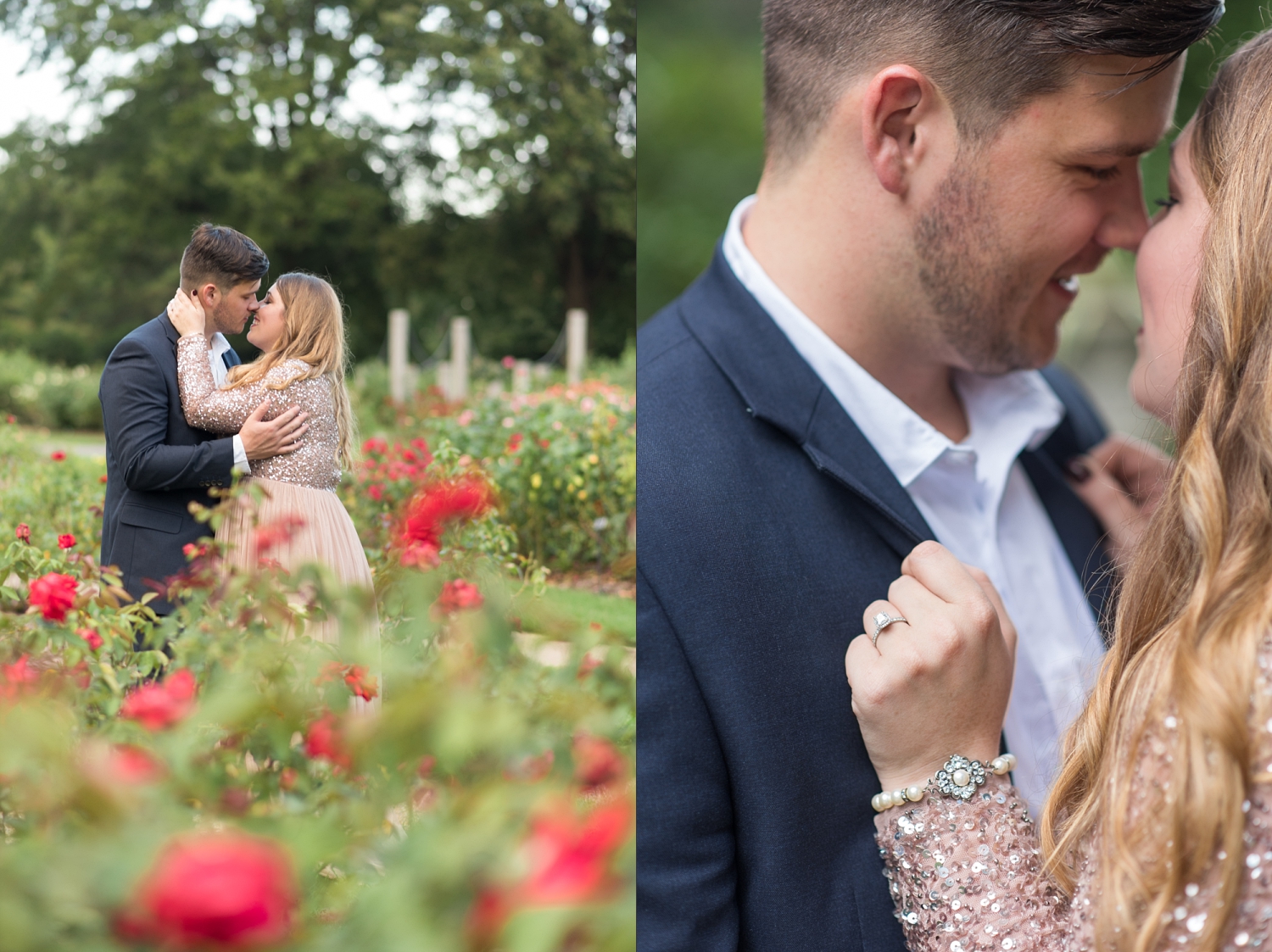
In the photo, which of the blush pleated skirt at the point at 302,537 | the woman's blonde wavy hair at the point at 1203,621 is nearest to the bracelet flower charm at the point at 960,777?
the woman's blonde wavy hair at the point at 1203,621

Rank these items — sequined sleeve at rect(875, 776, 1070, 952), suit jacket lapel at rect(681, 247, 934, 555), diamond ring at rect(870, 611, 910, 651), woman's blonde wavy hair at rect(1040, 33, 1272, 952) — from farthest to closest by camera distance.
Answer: suit jacket lapel at rect(681, 247, 934, 555) < diamond ring at rect(870, 611, 910, 651) < sequined sleeve at rect(875, 776, 1070, 952) < woman's blonde wavy hair at rect(1040, 33, 1272, 952)

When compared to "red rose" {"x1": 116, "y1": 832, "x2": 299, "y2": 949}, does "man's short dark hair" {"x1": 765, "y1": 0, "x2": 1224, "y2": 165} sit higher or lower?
higher

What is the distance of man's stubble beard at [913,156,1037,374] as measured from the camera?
160 cm

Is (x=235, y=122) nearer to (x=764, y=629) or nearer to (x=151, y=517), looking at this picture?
(x=151, y=517)

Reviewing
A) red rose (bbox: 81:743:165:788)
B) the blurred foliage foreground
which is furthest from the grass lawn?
red rose (bbox: 81:743:165:788)

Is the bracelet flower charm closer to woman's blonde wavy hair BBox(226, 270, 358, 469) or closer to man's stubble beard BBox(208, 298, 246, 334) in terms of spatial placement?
woman's blonde wavy hair BBox(226, 270, 358, 469)

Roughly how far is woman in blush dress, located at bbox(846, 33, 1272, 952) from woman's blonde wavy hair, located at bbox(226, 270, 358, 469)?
857 mm

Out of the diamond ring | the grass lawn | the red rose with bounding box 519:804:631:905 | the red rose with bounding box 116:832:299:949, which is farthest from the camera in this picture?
the diamond ring

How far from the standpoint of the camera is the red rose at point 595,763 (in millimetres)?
835

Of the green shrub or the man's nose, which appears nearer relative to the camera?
the green shrub

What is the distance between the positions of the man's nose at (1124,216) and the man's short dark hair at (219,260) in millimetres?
1489

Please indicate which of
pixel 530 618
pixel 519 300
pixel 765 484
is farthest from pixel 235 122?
pixel 765 484

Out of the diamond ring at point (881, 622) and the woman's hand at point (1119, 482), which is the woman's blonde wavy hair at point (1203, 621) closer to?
the diamond ring at point (881, 622)

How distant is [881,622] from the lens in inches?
54.9
